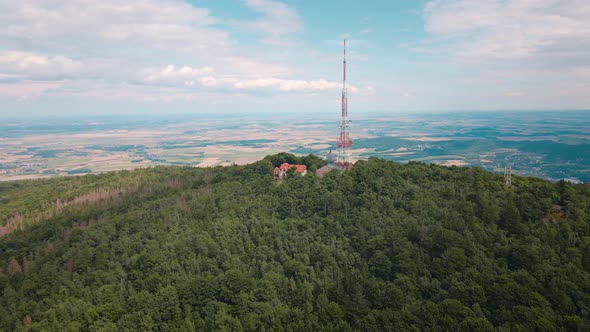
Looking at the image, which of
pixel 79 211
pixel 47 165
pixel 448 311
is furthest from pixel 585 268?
pixel 47 165

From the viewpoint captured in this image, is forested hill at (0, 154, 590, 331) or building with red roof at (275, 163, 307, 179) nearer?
forested hill at (0, 154, 590, 331)

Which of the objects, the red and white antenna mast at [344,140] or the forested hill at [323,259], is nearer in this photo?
the forested hill at [323,259]

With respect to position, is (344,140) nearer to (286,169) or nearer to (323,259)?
(286,169)

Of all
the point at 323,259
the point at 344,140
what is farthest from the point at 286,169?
the point at 323,259

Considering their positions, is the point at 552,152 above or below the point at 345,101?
below

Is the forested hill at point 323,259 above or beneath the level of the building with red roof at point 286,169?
beneath

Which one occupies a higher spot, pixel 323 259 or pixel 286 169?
pixel 286 169

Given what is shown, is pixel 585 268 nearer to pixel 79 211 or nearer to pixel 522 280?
pixel 522 280

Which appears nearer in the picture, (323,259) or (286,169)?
(323,259)
